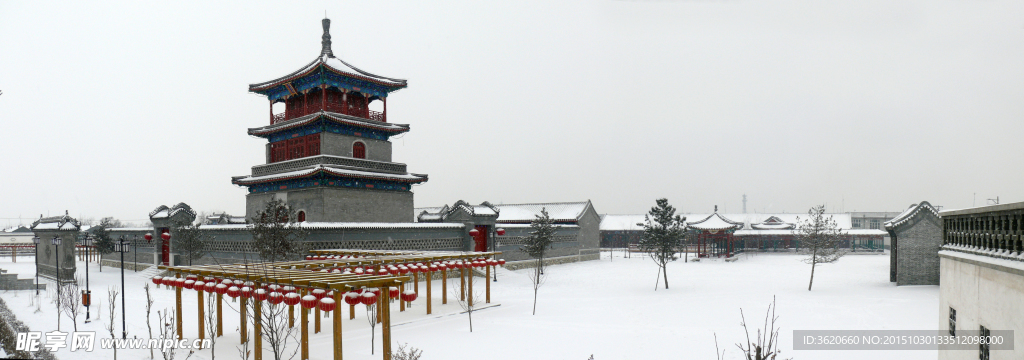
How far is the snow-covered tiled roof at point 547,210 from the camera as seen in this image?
48438 mm

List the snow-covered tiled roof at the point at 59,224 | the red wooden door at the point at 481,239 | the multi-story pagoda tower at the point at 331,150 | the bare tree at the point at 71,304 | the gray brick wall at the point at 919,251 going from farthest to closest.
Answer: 1. the red wooden door at the point at 481,239
2. the multi-story pagoda tower at the point at 331,150
3. the snow-covered tiled roof at the point at 59,224
4. the gray brick wall at the point at 919,251
5. the bare tree at the point at 71,304

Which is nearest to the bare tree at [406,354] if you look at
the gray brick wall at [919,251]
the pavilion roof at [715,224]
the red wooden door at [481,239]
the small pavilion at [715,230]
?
the red wooden door at [481,239]

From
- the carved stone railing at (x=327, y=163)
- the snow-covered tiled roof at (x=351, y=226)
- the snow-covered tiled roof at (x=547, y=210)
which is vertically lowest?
the snow-covered tiled roof at (x=547, y=210)

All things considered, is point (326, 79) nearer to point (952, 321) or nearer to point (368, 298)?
point (368, 298)

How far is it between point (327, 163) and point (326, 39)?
27.8 ft

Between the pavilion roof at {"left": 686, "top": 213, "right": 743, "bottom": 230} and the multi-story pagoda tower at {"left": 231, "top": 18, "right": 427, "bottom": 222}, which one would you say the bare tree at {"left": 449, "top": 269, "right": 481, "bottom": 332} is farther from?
the pavilion roof at {"left": 686, "top": 213, "right": 743, "bottom": 230}

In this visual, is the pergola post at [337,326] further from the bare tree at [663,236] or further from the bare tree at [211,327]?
the bare tree at [663,236]

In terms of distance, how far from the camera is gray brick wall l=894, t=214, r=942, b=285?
83.4 feet

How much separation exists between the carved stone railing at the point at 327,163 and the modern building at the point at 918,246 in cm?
2531

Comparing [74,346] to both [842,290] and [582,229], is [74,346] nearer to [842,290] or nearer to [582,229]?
[842,290]

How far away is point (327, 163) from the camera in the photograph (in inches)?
1200

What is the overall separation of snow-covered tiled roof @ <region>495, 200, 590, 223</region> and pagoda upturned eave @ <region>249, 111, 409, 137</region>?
16.8m

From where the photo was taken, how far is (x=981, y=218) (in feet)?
27.7

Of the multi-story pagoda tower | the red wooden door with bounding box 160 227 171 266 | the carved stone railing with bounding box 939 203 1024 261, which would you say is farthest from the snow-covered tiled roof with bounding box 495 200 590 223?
the carved stone railing with bounding box 939 203 1024 261
